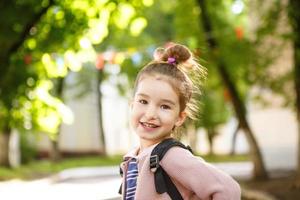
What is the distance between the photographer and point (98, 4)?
11664 millimetres

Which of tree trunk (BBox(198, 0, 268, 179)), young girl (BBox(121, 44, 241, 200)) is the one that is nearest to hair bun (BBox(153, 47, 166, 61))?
young girl (BBox(121, 44, 241, 200))

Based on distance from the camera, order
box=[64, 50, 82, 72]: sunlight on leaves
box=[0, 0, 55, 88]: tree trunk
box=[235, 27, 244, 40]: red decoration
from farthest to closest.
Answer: box=[235, 27, 244, 40]: red decoration → box=[64, 50, 82, 72]: sunlight on leaves → box=[0, 0, 55, 88]: tree trunk

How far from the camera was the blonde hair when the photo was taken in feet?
9.37

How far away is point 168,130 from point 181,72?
0.90 feet

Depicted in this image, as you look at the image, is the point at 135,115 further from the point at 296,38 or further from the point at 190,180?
the point at 296,38

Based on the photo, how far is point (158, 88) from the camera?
111 inches

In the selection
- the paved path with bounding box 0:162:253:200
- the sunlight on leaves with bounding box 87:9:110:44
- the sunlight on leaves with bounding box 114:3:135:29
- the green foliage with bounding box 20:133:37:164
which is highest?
the sunlight on leaves with bounding box 114:3:135:29

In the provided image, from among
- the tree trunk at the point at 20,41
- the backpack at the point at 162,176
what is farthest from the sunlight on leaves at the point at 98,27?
the backpack at the point at 162,176

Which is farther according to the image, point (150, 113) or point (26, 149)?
point (26, 149)

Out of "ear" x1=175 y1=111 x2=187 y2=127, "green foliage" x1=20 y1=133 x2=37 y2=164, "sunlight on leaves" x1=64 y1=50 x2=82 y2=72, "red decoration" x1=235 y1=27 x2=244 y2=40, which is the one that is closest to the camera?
"ear" x1=175 y1=111 x2=187 y2=127

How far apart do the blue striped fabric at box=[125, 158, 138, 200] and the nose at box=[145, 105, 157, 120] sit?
0.22 meters

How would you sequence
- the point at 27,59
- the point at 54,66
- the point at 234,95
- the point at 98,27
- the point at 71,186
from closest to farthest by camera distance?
the point at 98,27 → the point at 27,59 → the point at 54,66 → the point at 234,95 → the point at 71,186

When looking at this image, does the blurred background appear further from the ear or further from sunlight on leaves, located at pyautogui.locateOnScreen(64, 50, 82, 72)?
the ear

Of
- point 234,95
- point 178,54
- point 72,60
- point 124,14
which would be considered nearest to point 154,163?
point 178,54
